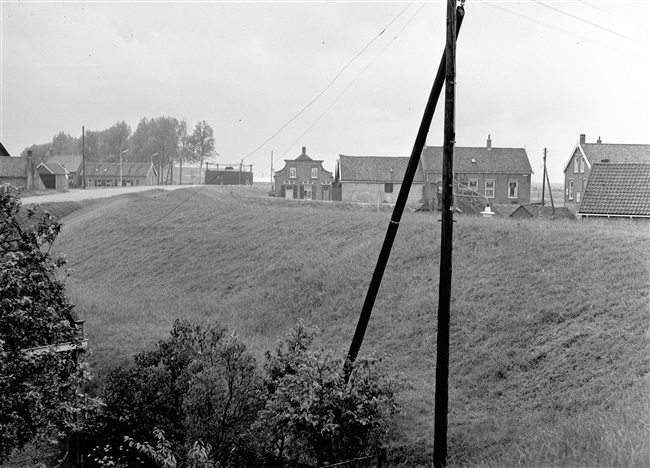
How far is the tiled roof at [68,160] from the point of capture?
269 feet

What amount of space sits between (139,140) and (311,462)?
90.4 m

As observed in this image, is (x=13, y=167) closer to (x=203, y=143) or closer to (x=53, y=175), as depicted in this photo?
(x=53, y=175)

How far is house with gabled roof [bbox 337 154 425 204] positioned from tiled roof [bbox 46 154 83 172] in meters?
40.6

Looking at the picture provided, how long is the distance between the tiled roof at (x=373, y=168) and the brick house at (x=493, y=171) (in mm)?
2510

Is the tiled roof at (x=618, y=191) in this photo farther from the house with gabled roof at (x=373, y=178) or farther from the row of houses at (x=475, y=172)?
the house with gabled roof at (x=373, y=178)

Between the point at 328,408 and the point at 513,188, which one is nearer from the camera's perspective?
the point at 328,408

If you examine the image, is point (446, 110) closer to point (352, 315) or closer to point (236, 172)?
point (352, 315)

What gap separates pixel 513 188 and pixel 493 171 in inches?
109

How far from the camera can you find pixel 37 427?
11211 mm

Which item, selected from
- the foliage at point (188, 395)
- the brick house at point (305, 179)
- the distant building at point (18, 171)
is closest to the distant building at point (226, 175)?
the brick house at point (305, 179)

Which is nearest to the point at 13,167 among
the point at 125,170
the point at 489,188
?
the point at 125,170

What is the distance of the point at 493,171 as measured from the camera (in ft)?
206

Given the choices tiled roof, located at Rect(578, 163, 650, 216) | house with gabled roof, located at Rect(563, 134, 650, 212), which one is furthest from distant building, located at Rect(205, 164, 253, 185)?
tiled roof, located at Rect(578, 163, 650, 216)

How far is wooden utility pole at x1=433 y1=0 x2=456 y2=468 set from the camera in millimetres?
11586
